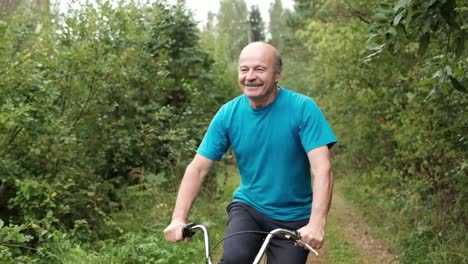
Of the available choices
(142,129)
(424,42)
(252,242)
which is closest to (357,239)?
(142,129)

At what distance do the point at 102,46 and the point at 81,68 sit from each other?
53 centimetres

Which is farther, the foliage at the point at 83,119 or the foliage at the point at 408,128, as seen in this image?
the foliage at the point at 83,119

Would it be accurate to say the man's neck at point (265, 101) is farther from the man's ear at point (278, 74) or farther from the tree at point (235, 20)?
the tree at point (235, 20)

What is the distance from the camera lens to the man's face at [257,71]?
337 centimetres

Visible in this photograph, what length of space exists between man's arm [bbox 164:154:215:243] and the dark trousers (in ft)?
0.89

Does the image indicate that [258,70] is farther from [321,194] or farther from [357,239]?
[357,239]

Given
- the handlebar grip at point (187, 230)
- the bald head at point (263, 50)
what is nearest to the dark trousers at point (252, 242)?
the handlebar grip at point (187, 230)

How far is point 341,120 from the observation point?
14312mm

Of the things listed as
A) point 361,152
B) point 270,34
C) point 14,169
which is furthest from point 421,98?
point 270,34

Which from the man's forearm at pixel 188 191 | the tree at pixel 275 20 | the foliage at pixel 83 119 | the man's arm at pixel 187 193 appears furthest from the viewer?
the tree at pixel 275 20

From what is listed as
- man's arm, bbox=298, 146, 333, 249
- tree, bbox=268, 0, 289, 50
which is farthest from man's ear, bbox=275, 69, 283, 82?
tree, bbox=268, 0, 289, 50

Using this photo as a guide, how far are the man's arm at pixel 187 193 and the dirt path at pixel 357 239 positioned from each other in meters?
4.67

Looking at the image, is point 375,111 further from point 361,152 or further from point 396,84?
point 361,152

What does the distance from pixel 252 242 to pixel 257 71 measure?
38.8 inches
